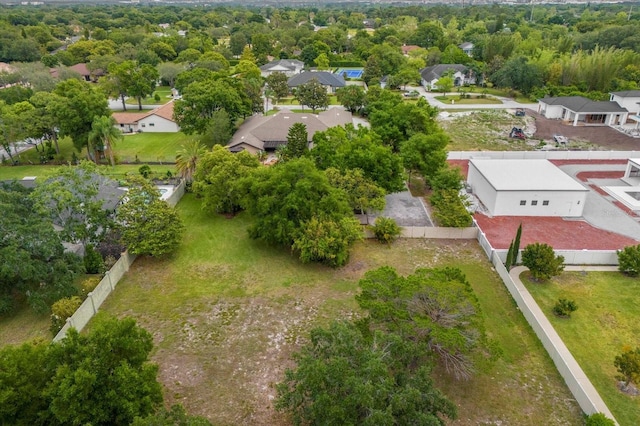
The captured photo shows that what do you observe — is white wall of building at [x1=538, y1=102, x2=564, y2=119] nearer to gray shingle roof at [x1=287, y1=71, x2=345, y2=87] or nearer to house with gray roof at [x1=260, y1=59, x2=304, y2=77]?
gray shingle roof at [x1=287, y1=71, x2=345, y2=87]

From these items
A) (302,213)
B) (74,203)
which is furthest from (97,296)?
(302,213)

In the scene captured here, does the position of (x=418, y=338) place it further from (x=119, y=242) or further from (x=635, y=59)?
(x=635, y=59)

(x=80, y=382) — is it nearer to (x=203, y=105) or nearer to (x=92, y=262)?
(x=92, y=262)

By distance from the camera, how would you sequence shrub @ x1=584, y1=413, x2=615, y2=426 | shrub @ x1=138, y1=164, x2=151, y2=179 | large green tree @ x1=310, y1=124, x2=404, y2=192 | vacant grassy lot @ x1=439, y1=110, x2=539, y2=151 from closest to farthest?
shrub @ x1=584, y1=413, x2=615, y2=426
large green tree @ x1=310, y1=124, x2=404, y2=192
shrub @ x1=138, y1=164, x2=151, y2=179
vacant grassy lot @ x1=439, y1=110, x2=539, y2=151

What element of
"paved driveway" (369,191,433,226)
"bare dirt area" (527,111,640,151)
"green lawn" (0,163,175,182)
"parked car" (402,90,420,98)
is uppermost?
"parked car" (402,90,420,98)

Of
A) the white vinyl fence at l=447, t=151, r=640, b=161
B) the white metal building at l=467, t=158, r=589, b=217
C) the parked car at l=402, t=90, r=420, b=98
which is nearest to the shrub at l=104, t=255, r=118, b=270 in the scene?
the white metal building at l=467, t=158, r=589, b=217

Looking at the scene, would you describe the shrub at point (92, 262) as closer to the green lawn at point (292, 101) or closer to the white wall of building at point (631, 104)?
the green lawn at point (292, 101)

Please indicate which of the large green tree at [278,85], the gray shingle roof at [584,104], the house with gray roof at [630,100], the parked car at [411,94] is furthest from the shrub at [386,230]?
the parked car at [411,94]
